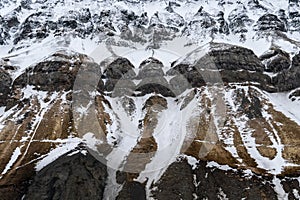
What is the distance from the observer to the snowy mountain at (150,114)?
41.1m

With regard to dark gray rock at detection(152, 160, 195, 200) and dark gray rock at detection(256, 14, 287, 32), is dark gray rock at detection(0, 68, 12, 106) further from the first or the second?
dark gray rock at detection(256, 14, 287, 32)

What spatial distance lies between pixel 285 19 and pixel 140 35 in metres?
51.5

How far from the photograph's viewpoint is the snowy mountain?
41.1 meters

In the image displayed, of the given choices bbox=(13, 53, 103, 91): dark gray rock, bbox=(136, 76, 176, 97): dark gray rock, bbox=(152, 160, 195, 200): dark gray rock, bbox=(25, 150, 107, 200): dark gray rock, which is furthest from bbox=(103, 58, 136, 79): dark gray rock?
bbox=(152, 160, 195, 200): dark gray rock

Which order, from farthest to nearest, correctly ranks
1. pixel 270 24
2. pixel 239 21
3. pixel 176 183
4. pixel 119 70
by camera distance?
1. pixel 239 21
2. pixel 270 24
3. pixel 119 70
4. pixel 176 183

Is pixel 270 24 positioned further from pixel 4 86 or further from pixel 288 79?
pixel 4 86

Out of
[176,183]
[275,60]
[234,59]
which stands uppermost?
[234,59]

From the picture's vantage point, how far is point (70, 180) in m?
39.6

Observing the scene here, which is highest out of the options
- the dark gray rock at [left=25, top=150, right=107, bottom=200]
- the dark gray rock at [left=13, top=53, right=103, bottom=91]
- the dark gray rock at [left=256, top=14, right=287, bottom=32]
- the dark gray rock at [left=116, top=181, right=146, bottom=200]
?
the dark gray rock at [left=256, top=14, right=287, bottom=32]

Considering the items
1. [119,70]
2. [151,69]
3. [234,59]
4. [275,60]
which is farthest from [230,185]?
[275,60]

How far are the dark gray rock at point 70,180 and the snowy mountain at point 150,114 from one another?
0.49 ft

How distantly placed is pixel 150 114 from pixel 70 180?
25725 millimetres

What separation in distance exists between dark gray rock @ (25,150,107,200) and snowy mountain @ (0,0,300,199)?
149 mm

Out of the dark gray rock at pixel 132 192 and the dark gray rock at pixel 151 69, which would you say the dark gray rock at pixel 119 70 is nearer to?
the dark gray rock at pixel 151 69
